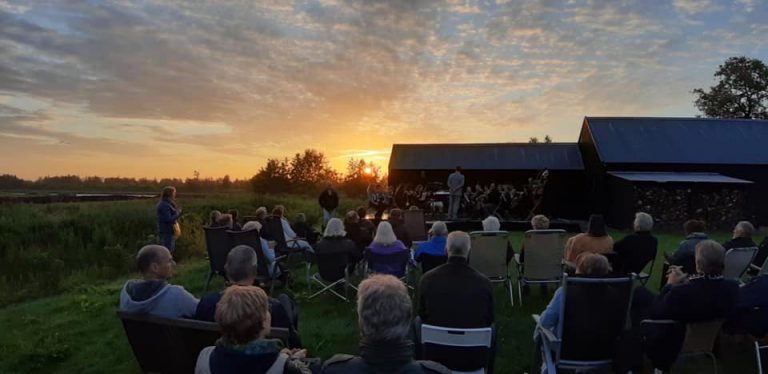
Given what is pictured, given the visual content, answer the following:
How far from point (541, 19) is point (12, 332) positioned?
12527 mm

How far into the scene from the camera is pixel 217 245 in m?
6.35

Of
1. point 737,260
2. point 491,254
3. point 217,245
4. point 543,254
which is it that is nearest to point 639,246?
point 737,260

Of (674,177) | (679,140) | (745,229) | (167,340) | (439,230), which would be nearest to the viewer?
(167,340)

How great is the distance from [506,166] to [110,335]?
1564 cm

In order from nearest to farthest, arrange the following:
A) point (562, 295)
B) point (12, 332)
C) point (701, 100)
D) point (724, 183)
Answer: point (562, 295) < point (12, 332) < point (724, 183) < point (701, 100)

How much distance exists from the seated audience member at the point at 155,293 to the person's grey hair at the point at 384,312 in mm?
1679

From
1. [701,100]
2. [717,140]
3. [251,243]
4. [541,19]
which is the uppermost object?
[701,100]

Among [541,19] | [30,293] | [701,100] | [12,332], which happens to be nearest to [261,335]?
[12,332]

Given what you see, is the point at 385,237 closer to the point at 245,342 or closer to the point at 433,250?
the point at 433,250

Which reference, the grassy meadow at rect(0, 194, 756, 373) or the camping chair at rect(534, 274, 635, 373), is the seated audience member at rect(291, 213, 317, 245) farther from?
the camping chair at rect(534, 274, 635, 373)

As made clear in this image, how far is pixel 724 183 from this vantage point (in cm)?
1447

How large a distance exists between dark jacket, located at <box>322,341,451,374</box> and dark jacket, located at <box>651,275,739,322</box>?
88.0 inches

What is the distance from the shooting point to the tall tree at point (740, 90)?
108 feet

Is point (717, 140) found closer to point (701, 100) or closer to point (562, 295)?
point (562, 295)
